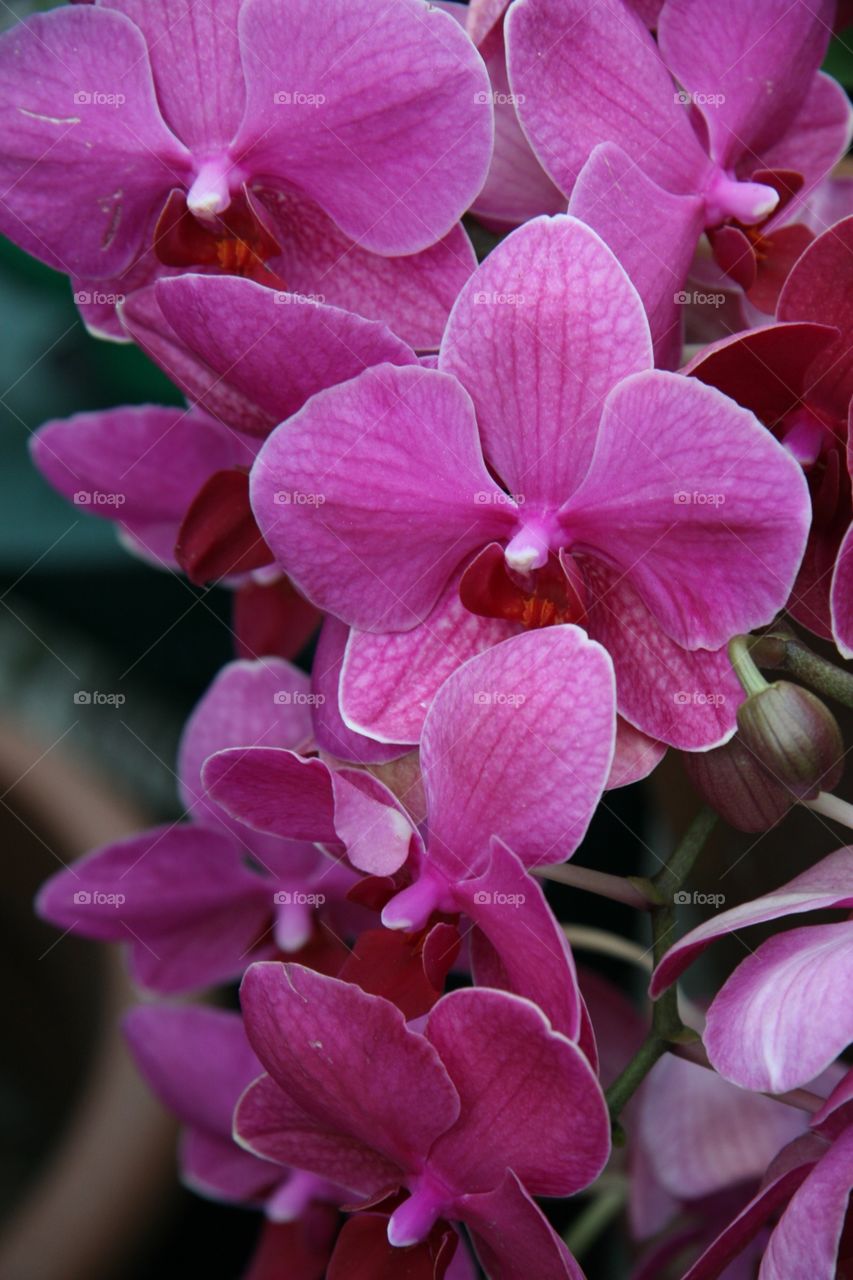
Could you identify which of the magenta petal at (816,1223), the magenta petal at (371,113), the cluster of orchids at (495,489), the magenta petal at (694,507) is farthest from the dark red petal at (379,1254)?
the magenta petal at (371,113)

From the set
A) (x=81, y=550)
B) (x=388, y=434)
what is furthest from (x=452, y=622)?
(x=81, y=550)

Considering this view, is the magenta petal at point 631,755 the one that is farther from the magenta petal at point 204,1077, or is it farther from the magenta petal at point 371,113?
the magenta petal at point 204,1077

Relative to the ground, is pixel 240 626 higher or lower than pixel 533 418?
lower

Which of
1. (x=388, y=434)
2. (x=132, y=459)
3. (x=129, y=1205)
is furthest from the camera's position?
(x=129, y=1205)

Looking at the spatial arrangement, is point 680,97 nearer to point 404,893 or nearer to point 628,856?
point 404,893

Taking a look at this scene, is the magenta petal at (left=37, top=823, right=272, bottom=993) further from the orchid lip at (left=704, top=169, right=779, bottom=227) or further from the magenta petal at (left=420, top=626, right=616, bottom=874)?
the orchid lip at (left=704, top=169, right=779, bottom=227)

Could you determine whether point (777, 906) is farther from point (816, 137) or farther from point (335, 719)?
point (816, 137)

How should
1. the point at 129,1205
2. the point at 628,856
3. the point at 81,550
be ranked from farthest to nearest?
the point at 81,550 < the point at 628,856 < the point at 129,1205
